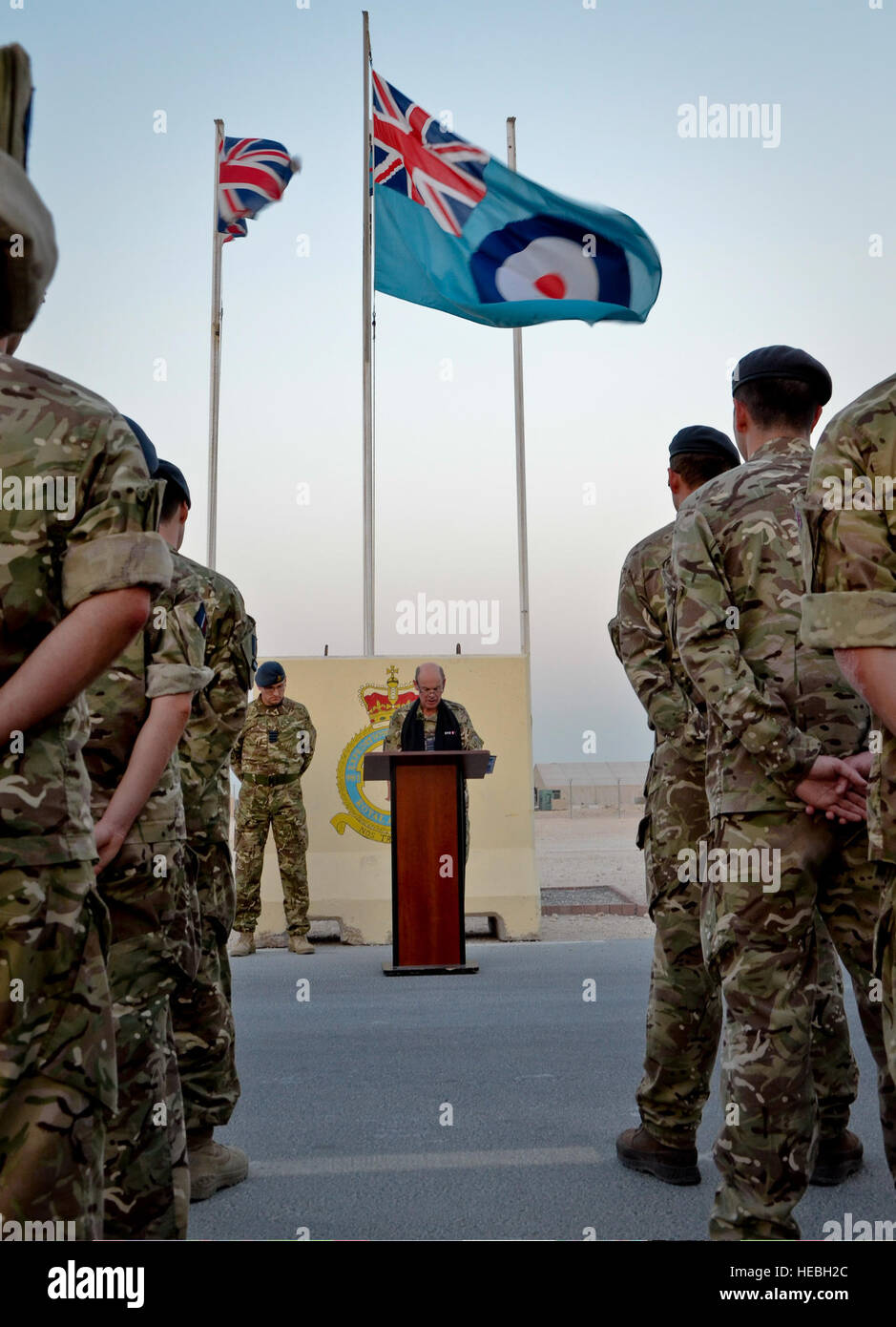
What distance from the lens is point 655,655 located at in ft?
12.2

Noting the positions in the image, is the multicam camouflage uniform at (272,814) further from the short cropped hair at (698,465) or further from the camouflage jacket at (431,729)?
the short cropped hair at (698,465)

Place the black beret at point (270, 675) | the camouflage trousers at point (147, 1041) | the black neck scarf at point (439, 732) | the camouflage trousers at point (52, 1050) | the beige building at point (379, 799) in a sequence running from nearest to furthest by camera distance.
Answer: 1. the camouflage trousers at point (52, 1050)
2. the camouflage trousers at point (147, 1041)
3. the black neck scarf at point (439, 732)
4. the black beret at point (270, 675)
5. the beige building at point (379, 799)

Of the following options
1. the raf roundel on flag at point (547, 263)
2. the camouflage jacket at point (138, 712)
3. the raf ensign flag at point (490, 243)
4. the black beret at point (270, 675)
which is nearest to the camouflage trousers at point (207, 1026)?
the camouflage jacket at point (138, 712)

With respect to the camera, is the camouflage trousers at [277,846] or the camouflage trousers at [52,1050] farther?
the camouflage trousers at [277,846]

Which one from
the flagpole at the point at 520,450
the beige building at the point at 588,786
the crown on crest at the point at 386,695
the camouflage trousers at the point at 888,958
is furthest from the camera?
the beige building at the point at 588,786

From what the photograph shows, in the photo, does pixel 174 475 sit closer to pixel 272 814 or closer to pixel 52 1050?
pixel 52 1050

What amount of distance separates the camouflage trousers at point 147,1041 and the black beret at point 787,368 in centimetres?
167

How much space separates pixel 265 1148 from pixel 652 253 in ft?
24.5

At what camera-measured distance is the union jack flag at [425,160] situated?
10.0 metres

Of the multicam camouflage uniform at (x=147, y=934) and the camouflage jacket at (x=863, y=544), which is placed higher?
the camouflage jacket at (x=863, y=544)
